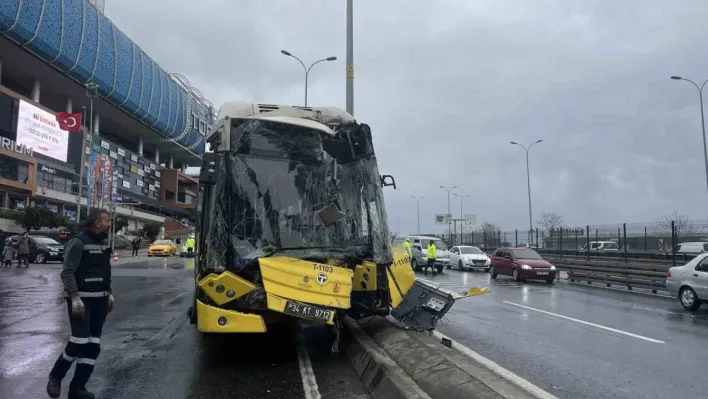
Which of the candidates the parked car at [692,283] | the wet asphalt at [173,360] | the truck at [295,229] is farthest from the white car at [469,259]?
the truck at [295,229]

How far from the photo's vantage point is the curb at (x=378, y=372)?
490 cm

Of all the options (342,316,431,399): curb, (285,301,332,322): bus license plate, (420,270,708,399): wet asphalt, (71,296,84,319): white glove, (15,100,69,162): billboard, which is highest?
(15,100,69,162): billboard

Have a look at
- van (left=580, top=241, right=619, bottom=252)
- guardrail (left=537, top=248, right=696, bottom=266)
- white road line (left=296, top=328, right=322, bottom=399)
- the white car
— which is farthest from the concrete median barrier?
van (left=580, top=241, right=619, bottom=252)

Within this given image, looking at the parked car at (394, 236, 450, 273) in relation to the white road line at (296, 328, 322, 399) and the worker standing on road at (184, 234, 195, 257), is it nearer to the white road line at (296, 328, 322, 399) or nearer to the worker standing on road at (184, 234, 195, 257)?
the worker standing on road at (184, 234, 195, 257)

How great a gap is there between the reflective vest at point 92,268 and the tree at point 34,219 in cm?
4367

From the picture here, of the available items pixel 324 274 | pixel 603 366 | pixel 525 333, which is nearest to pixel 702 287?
pixel 525 333

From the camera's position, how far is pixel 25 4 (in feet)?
143

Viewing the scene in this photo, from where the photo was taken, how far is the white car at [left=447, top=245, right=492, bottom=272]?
1095 inches

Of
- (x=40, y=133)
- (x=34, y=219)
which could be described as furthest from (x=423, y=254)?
(x=40, y=133)

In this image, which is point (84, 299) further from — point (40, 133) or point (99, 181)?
point (40, 133)

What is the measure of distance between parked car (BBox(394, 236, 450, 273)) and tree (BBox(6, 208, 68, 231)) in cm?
3235

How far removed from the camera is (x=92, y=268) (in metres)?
5.00

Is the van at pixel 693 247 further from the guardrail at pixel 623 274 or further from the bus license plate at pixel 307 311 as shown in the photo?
the bus license plate at pixel 307 311

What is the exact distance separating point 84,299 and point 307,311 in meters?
2.38
